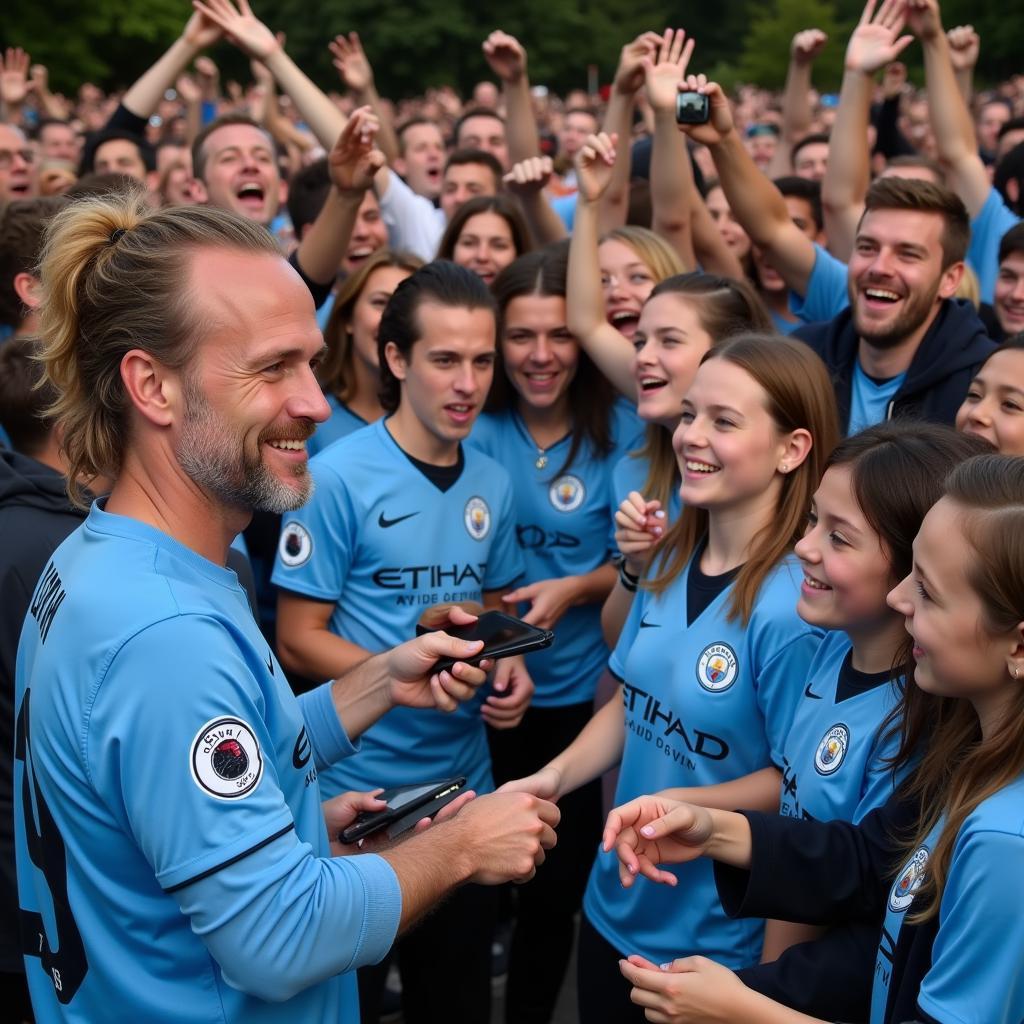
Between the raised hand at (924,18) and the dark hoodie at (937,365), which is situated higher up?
the raised hand at (924,18)

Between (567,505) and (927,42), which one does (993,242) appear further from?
(567,505)

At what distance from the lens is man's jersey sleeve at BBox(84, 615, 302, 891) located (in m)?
1.77

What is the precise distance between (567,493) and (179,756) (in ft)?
8.61

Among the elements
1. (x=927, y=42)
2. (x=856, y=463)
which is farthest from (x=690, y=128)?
(x=856, y=463)

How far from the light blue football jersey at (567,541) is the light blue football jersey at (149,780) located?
2162mm

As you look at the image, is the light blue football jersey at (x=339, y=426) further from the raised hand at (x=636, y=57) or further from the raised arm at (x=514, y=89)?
the raised arm at (x=514, y=89)

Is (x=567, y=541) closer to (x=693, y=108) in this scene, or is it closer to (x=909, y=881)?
(x=693, y=108)

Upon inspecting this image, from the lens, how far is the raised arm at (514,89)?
6.37 m

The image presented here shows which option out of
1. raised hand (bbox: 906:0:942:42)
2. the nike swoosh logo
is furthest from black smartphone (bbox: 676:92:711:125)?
the nike swoosh logo

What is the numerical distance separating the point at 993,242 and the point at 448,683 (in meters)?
4.36

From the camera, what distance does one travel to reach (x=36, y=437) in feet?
11.2

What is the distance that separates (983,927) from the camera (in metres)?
1.78

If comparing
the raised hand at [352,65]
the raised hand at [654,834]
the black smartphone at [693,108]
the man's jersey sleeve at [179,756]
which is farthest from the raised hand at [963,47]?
the man's jersey sleeve at [179,756]

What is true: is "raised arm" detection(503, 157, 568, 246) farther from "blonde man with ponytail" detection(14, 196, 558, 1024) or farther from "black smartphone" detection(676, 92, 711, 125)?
"blonde man with ponytail" detection(14, 196, 558, 1024)
